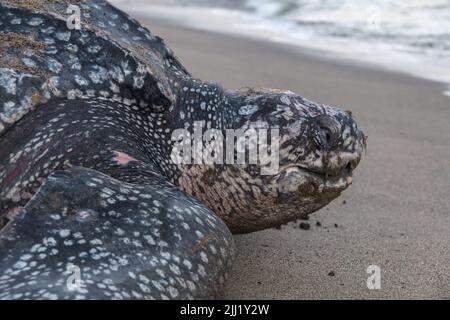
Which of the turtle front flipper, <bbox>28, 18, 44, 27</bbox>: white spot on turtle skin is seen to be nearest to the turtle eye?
the turtle front flipper

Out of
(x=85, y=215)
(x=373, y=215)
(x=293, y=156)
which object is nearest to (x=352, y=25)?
(x=373, y=215)

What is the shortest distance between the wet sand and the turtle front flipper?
401mm

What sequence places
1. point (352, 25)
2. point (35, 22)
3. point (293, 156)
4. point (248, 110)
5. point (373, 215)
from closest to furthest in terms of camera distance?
point (293, 156) → point (248, 110) → point (35, 22) → point (373, 215) → point (352, 25)

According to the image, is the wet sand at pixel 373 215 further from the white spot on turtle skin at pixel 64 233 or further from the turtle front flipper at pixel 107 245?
the white spot on turtle skin at pixel 64 233

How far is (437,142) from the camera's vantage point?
447 centimetres

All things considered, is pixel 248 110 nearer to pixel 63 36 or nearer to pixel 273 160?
pixel 273 160

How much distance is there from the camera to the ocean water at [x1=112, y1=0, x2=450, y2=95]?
7.42 m

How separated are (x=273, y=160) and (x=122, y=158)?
1.71 ft

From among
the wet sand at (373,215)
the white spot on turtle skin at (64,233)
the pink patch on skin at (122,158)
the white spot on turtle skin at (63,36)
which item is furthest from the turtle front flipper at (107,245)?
the white spot on turtle skin at (63,36)

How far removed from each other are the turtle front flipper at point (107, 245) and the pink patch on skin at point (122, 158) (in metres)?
0.22

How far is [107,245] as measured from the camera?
1735 mm
